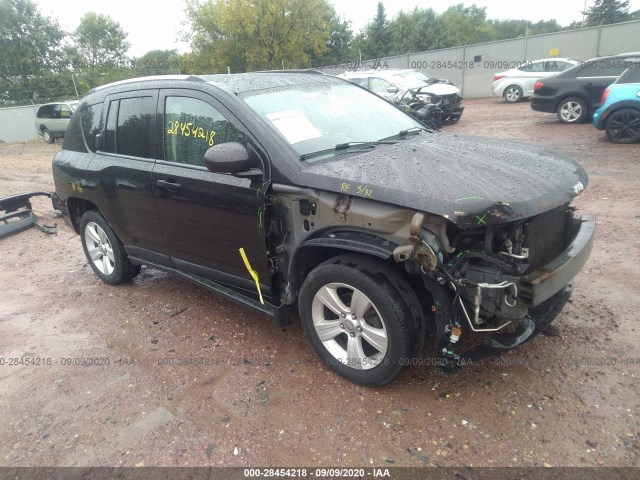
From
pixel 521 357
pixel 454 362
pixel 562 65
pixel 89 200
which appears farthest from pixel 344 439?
pixel 562 65

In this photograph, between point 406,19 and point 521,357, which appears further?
point 406,19

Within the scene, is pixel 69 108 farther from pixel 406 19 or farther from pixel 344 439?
pixel 406 19

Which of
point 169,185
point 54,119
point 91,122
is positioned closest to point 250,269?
point 169,185

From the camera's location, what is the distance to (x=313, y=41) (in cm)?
3108

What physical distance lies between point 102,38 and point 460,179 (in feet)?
197

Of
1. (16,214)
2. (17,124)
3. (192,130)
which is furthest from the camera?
(17,124)

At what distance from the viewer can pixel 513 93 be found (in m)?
18.6

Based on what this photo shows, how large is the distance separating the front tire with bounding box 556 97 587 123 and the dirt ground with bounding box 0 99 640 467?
8316 mm

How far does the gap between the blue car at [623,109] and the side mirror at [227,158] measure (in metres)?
8.55

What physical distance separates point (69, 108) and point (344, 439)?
20.3m

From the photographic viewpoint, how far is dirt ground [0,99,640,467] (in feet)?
8.32

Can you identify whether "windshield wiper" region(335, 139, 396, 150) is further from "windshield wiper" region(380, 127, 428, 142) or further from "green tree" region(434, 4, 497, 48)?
"green tree" region(434, 4, 497, 48)

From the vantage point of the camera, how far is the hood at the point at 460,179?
239 cm

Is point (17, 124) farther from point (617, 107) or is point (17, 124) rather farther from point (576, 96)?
point (617, 107)
